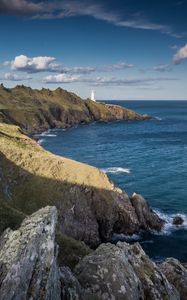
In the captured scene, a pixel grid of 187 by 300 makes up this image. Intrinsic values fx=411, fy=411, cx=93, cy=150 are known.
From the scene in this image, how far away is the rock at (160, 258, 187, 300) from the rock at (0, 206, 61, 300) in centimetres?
1514

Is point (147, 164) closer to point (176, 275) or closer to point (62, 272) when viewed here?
point (176, 275)

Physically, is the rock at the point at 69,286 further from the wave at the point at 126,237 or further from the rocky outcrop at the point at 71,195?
the wave at the point at 126,237

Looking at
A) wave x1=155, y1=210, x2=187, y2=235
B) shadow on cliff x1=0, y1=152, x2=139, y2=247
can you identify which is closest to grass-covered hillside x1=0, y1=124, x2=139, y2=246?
shadow on cliff x1=0, y1=152, x2=139, y2=247

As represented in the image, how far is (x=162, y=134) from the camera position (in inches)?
7589

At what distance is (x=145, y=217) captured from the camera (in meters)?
70.4

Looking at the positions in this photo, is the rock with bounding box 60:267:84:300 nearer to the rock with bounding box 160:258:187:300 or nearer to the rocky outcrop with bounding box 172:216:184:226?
the rock with bounding box 160:258:187:300

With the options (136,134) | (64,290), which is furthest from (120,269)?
(136,134)

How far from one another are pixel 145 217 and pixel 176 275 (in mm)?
35433

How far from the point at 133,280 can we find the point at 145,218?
145 ft

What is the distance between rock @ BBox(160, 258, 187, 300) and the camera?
3378 cm

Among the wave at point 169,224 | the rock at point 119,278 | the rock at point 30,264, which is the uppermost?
the rock at point 30,264

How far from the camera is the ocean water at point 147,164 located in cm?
6656

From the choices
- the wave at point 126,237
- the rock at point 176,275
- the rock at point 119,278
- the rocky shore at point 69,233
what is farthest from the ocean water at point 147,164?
the rock at point 119,278

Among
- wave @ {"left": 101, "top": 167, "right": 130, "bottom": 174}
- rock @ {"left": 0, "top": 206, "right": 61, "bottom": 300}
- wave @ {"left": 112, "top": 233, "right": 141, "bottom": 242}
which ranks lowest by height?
wave @ {"left": 112, "top": 233, "right": 141, "bottom": 242}
